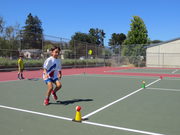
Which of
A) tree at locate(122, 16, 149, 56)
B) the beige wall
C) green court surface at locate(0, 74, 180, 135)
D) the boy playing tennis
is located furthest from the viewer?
tree at locate(122, 16, 149, 56)

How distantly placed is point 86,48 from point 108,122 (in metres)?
26.8

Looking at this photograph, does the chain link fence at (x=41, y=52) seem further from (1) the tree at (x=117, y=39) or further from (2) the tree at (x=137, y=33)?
(1) the tree at (x=117, y=39)

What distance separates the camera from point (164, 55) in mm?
32219

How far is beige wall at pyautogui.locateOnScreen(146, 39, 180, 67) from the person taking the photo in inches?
1250

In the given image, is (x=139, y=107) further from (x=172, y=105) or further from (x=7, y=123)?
(x=7, y=123)

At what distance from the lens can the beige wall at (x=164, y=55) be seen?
31750mm

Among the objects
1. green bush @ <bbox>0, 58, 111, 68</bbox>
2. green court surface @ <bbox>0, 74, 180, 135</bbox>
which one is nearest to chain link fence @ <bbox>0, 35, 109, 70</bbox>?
green bush @ <bbox>0, 58, 111, 68</bbox>

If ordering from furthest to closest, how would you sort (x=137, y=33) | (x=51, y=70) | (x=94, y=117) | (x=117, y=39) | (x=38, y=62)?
(x=117, y=39), (x=137, y=33), (x=38, y=62), (x=51, y=70), (x=94, y=117)

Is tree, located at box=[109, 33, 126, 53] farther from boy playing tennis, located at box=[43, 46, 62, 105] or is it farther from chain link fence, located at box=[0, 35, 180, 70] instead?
boy playing tennis, located at box=[43, 46, 62, 105]

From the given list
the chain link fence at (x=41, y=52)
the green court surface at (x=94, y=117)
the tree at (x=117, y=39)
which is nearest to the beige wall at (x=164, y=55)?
the chain link fence at (x=41, y=52)

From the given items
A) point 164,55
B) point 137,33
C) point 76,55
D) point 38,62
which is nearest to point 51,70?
point 38,62

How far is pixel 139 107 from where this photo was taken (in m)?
5.55

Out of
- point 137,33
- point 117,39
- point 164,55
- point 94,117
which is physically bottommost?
point 94,117

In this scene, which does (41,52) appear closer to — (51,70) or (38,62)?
(38,62)
